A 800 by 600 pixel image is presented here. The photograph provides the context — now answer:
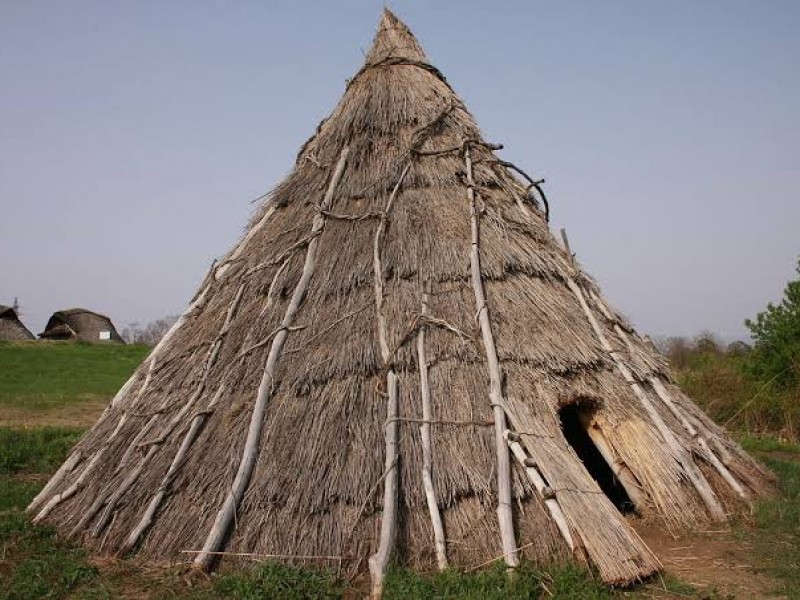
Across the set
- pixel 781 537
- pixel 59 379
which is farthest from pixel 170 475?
pixel 59 379

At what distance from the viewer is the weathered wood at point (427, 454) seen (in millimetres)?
5051

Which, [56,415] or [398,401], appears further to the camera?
[56,415]

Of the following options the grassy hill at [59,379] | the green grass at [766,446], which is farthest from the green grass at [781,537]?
the grassy hill at [59,379]

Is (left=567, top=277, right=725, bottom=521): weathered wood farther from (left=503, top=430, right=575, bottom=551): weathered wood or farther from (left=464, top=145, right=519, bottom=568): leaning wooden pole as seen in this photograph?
(left=503, top=430, right=575, bottom=551): weathered wood

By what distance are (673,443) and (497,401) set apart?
184cm

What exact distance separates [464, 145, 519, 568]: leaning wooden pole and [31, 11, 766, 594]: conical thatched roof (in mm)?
22

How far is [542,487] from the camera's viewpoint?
526cm

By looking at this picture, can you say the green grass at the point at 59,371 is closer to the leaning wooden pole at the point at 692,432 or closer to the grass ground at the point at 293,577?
the grass ground at the point at 293,577

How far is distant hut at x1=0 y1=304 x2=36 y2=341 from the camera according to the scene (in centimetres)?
3888

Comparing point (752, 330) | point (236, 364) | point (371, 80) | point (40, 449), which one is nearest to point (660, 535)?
point (236, 364)

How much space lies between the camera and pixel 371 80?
848 centimetres

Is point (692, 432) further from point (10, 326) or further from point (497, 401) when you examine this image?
point (10, 326)

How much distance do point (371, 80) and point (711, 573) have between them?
628 cm

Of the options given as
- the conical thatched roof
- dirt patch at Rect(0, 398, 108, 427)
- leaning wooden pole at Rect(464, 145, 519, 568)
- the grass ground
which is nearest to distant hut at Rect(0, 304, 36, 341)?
dirt patch at Rect(0, 398, 108, 427)
